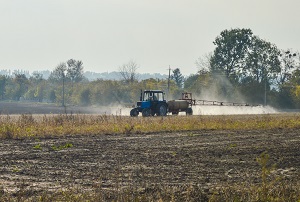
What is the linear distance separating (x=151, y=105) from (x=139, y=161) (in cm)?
3360

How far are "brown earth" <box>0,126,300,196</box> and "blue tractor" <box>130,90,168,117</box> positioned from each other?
76.8 ft

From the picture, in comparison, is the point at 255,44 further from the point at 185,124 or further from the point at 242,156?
the point at 242,156

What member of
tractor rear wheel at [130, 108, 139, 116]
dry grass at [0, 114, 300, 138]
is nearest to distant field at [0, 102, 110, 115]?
tractor rear wheel at [130, 108, 139, 116]

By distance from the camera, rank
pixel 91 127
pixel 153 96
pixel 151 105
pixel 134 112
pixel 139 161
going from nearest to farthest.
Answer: pixel 139 161, pixel 91 127, pixel 134 112, pixel 151 105, pixel 153 96

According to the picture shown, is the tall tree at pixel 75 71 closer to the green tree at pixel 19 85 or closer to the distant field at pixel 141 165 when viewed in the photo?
the green tree at pixel 19 85

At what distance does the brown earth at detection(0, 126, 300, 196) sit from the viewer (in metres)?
13.7

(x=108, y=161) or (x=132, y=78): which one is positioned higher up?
(x=132, y=78)

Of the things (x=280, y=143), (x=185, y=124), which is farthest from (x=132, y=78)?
(x=280, y=143)

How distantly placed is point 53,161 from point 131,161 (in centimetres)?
239

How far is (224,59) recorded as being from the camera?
107188 mm

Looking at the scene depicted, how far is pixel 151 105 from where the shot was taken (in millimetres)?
51125

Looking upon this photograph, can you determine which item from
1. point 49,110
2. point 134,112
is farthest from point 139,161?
point 49,110

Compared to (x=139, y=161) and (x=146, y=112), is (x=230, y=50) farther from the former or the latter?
(x=139, y=161)

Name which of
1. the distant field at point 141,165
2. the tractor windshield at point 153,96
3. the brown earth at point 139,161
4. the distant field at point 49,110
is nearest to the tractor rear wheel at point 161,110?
the tractor windshield at point 153,96
